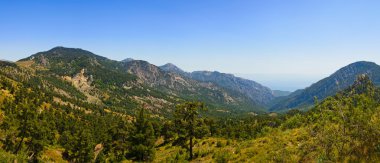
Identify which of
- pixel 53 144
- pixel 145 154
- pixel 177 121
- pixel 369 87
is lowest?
pixel 53 144

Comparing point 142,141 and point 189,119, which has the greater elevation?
point 189,119

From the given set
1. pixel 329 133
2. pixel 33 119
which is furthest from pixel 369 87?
pixel 33 119

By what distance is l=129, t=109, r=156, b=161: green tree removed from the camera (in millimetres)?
67375

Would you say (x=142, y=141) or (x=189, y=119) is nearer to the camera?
(x=189, y=119)

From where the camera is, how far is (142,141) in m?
69.1

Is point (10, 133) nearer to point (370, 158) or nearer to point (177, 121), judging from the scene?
point (177, 121)

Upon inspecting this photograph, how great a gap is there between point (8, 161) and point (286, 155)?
7943cm

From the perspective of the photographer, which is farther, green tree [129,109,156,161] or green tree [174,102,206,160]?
green tree [129,109,156,161]

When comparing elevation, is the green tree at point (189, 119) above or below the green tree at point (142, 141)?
above

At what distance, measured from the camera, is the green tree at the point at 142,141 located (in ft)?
221

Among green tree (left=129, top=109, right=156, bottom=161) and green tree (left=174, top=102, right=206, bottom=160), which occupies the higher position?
green tree (left=174, top=102, right=206, bottom=160)

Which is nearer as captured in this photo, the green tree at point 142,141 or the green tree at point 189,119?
the green tree at point 189,119

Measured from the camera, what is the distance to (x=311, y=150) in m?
20.4

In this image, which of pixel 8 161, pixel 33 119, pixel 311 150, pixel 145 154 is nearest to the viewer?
pixel 311 150
